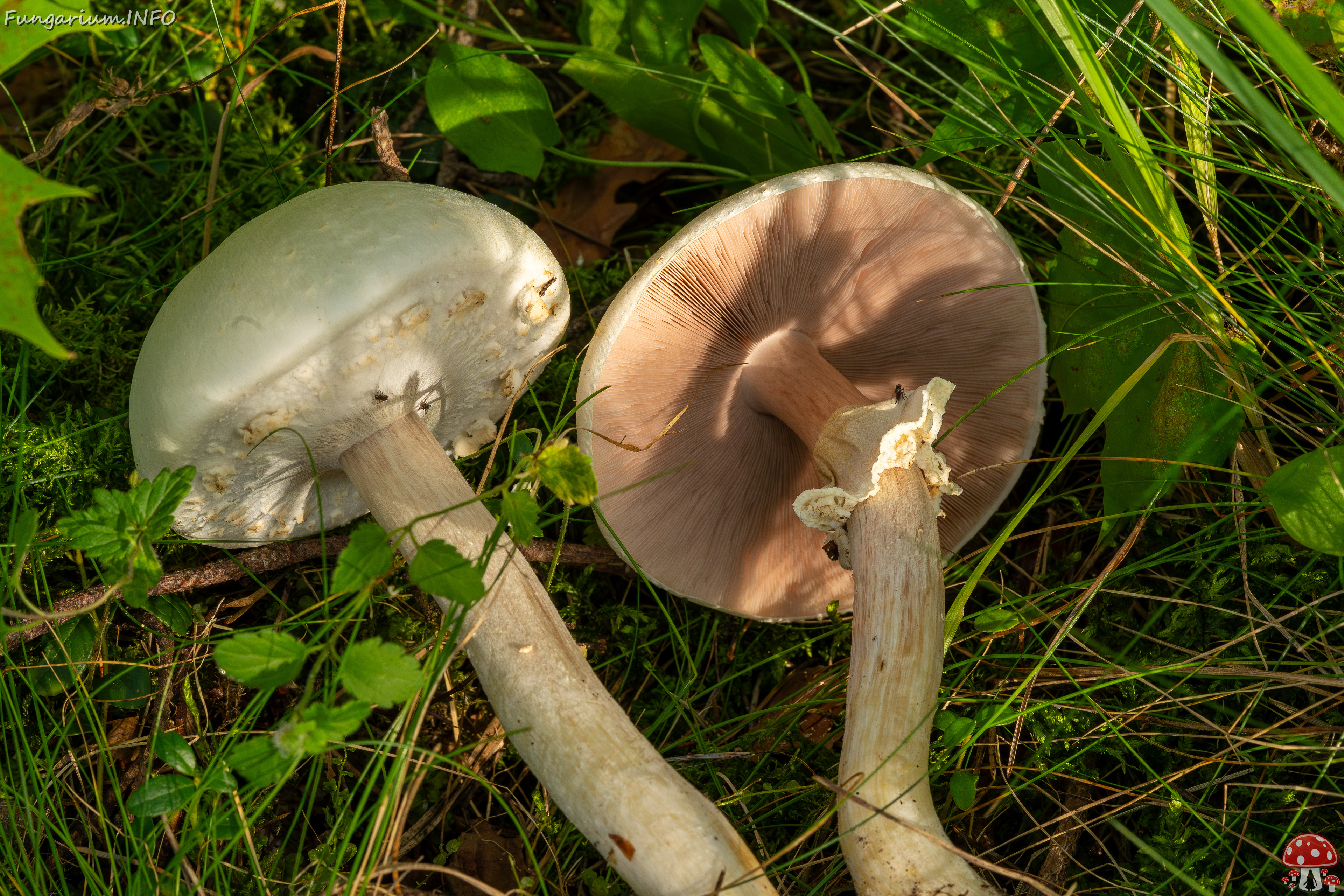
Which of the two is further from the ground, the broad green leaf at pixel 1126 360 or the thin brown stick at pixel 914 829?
the broad green leaf at pixel 1126 360

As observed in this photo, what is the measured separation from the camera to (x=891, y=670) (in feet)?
6.12

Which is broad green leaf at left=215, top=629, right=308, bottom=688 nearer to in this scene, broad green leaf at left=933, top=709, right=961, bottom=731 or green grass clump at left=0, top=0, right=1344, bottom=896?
green grass clump at left=0, top=0, right=1344, bottom=896

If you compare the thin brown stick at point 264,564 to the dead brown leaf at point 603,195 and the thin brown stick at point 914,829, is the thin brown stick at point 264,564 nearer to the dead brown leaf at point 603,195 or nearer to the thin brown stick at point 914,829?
the thin brown stick at point 914,829

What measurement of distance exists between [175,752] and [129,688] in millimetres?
614

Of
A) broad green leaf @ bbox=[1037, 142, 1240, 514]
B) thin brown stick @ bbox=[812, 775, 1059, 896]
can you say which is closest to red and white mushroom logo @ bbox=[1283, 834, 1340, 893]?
thin brown stick @ bbox=[812, 775, 1059, 896]

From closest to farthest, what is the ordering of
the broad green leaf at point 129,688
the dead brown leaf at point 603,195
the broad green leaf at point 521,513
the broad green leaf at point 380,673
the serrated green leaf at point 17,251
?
1. the serrated green leaf at point 17,251
2. the broad green leaf at point 380,673
3. the broad green leaf at point 521,513
4. the broad green leaf at point 129,688
5. the dead brown leaf at point 603,195

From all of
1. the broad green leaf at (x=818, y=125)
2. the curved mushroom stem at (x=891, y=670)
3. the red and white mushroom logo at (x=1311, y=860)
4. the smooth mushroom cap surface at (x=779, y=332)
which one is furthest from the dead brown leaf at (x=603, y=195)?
the red and white mushroom logo at (x=1311, y=860)

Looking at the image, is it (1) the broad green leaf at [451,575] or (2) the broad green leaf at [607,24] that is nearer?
(1) the broad green leaf at [451,575]

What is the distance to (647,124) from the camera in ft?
8.41

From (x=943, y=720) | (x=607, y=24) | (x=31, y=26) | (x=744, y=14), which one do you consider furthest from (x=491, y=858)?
(x=744, y=14)

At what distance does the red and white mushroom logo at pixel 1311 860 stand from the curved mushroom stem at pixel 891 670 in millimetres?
674

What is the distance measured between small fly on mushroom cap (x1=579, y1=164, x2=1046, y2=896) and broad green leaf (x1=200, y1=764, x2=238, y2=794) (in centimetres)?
96

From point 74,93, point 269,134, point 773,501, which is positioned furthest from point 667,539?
point 74,93

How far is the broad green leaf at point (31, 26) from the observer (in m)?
1.54
